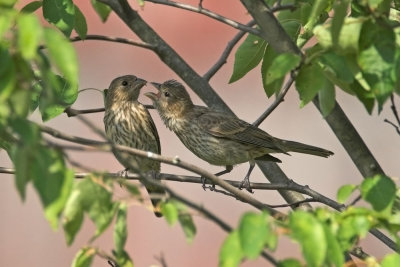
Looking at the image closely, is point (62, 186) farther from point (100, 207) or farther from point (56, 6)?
point (56, 6)

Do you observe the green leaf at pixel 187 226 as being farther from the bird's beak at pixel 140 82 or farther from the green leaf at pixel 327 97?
the bird's beak at pixel 140 82

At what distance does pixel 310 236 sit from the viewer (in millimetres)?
2383

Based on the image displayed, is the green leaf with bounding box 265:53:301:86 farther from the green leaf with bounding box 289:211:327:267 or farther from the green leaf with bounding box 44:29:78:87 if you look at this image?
the green leaf with bounding box 44:29:78:87

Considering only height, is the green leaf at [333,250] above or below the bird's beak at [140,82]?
Answer: below

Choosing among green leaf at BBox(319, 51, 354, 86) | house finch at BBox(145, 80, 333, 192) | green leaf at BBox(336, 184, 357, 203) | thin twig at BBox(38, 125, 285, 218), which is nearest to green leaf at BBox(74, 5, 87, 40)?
thin twig at BBox(38, 125, 285, 218)

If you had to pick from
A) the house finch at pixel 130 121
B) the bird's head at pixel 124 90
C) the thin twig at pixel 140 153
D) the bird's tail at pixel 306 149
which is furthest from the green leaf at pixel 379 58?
the bird's head at pixel 124 90

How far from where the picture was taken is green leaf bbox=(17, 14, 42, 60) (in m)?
2.20

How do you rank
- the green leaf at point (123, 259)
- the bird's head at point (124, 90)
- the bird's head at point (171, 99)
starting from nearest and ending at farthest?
the green leaf at point (123, 259) → the bird's head at point (171, 99) → the bird's head at point (124, 90)

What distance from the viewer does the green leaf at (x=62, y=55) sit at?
227 cm

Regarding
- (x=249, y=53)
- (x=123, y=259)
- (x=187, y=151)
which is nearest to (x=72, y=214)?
(x=123, y=259)

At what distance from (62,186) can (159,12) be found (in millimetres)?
7459

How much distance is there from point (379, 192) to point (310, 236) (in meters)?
0.41

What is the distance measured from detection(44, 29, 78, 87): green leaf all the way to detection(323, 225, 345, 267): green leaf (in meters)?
0.69

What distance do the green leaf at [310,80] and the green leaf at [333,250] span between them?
58cm
